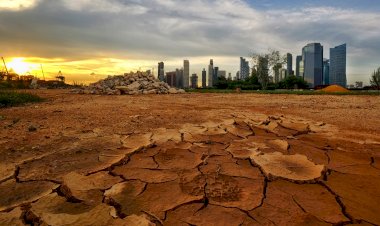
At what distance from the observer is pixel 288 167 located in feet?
7.82

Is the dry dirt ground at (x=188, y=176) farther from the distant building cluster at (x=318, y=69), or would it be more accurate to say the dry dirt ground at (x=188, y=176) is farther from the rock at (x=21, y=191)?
the distant building cluster at (x=318, y=69)

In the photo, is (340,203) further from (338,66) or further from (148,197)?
(338,66)

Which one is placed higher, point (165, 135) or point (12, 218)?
point (165, 135)

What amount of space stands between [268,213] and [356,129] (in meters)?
2.90

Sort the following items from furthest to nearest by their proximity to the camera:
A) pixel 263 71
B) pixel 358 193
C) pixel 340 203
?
pixel 263 71 → pixel 358 193 → pixel 340 203

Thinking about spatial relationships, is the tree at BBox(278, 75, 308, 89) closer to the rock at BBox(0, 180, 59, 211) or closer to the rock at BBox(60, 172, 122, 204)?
the rock at BBox(60, 172, 122, 204)

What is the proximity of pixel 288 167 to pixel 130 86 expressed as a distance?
42.7 feet

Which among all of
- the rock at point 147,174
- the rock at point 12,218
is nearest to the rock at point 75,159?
the rock at point 147,174

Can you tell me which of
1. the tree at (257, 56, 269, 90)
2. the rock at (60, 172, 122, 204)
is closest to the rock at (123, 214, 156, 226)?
the rock at (60, 172, 122, 204)

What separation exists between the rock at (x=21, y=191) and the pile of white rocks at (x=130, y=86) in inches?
474

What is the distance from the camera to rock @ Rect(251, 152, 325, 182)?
2195 millimetres

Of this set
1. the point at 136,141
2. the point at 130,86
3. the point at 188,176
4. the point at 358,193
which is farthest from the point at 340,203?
the point at 130,86

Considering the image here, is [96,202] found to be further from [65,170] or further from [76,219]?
[65,170]

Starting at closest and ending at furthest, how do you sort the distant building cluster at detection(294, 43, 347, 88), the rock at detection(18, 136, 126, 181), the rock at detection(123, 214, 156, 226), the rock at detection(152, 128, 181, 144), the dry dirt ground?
the rock at detection(123, 214, 156, 226) → the dry dirt ground → the rock at detection(18, 136, 126, 181) → the rock at detection(152, 128, 181, 144) → the distant building cluster at detection(294, 43, 347, 88)
